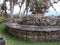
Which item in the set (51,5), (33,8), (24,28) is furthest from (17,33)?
(51,5)

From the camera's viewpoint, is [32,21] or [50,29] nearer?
[50,29]

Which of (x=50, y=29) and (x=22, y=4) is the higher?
(x=22, y=4)

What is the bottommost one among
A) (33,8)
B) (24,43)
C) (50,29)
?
(24,43)

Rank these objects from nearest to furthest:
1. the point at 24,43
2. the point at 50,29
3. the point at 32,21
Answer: the point at 24,43, the point at 50,29, the point at 32,21

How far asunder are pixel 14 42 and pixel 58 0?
688 centimetres

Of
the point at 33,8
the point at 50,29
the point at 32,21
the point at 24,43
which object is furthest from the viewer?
the point at 33,8

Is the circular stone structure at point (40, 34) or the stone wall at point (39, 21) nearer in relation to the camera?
the circular stone structure at point (40, 34)

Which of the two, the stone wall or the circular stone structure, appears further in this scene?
the stone wall

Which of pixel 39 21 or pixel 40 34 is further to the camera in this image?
pixel 39 21

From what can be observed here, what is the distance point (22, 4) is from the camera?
12.6 metres

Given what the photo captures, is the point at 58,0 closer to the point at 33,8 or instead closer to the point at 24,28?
the point at 33,8

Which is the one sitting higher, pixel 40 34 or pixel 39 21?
pixel 39 21

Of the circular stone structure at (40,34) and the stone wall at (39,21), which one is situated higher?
the stone wall at (39,21)

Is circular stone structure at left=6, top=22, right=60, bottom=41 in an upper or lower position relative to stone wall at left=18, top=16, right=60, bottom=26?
lower
